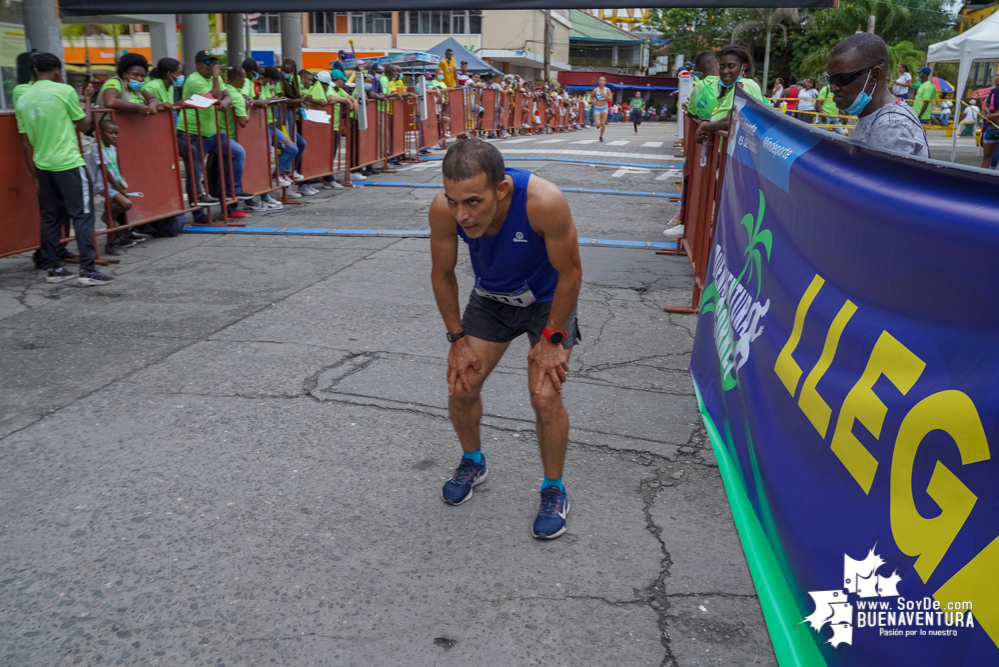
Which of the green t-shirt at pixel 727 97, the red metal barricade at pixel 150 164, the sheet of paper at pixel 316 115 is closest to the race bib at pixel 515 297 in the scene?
the green t-shirt at pixel 727 97

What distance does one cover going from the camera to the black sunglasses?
373 centimetres

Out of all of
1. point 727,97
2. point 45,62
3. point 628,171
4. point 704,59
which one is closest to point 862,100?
point 727,97

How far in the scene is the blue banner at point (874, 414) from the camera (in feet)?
6.07

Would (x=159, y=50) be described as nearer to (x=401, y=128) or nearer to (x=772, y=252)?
(x=401, y=128)

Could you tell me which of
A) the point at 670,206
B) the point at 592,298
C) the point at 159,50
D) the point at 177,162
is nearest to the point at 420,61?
the point at 159,50

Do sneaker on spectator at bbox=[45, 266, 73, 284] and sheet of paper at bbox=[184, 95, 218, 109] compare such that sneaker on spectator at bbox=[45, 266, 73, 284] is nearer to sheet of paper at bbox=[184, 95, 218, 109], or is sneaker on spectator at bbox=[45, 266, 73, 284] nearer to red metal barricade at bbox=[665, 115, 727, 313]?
sheet of paper at bbox=[184, 95, 218, 109]

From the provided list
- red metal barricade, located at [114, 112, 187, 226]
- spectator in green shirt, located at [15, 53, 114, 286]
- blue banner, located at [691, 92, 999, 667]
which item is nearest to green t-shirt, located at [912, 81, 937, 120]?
red metal barricade, located at [114, 112, 187, 226]

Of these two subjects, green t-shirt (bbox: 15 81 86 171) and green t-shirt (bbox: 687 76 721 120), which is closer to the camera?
green t-shirt (bbox: 15 81 86 171)

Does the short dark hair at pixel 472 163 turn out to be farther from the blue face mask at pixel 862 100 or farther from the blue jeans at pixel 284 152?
the blue jeans at pixel 284 152

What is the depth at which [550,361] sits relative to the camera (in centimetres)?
321

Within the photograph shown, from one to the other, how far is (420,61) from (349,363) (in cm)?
2601

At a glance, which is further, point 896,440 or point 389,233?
point 389,233

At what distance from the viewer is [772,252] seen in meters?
3.40

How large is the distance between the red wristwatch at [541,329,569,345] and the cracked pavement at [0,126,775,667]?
31.6 inches
